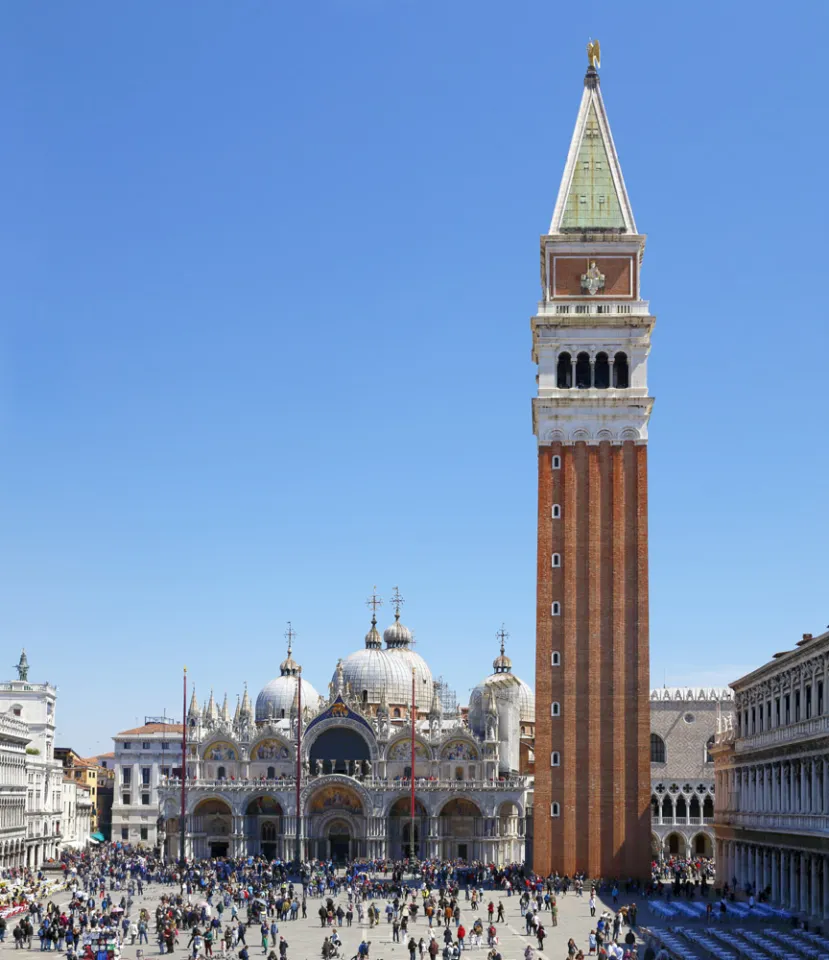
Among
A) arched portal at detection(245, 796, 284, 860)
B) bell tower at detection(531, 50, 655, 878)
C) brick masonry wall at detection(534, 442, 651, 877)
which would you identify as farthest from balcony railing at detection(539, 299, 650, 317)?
arched portal at detection(245, 796, 284, 860)

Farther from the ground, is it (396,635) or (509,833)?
(396,635)

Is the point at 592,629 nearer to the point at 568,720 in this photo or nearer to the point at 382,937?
the point at 568,720

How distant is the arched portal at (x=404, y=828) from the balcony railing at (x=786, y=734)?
37.8 m

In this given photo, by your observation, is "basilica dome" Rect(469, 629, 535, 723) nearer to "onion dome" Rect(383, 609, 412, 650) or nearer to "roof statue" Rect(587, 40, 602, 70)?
"onion dome" Rect(383, 609, 412, 650)

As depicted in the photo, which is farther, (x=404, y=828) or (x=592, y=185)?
(x=404, y=828)

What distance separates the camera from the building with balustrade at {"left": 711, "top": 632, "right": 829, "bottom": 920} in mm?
57562

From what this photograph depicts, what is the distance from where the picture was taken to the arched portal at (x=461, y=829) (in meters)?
108

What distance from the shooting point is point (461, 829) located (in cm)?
10962

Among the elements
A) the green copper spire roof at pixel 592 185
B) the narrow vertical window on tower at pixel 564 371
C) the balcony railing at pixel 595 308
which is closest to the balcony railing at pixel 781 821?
the narrow vertical window on tower at pixel 564 371

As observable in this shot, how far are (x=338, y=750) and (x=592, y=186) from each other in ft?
159

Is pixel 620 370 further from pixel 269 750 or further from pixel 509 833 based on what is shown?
pixel 269 750

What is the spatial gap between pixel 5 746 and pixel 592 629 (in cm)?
4107

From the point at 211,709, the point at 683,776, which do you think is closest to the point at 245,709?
the point at 211,709

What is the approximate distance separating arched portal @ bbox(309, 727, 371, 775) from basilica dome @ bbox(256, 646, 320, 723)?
14632 millimetres
